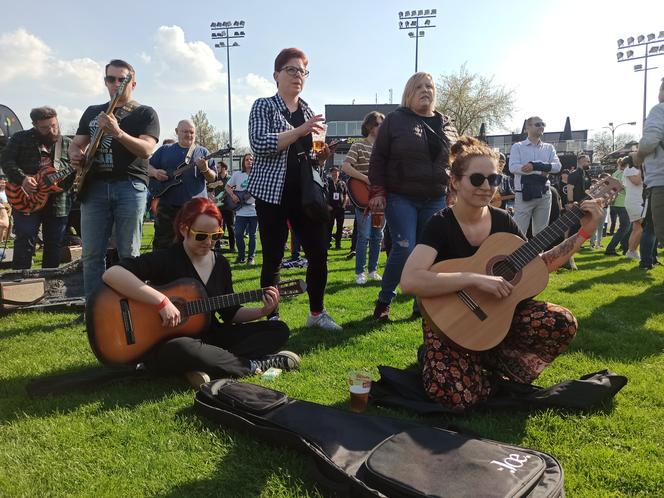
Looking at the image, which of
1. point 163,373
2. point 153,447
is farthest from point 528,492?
point 163,373

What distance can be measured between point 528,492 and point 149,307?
237cm

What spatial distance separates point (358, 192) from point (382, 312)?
257cm

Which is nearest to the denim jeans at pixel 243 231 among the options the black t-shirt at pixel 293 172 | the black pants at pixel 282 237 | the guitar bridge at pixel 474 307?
the black pants at pixel 282 237

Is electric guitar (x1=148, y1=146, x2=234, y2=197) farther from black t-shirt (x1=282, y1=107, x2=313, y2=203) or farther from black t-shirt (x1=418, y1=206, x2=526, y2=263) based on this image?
black t-shirt (x1=418, y1=206, x2=526, y2=263)

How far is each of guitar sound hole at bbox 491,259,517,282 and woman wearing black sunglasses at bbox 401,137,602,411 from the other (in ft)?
0.37

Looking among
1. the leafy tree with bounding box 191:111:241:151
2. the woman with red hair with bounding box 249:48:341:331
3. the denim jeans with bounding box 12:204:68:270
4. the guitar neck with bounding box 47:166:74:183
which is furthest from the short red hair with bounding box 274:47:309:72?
the leafy tree with bounding box 191:111:241:151

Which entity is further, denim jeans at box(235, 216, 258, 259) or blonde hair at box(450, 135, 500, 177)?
denim jeans at box(235, 216, 258, 259)

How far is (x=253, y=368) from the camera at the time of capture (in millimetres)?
3273

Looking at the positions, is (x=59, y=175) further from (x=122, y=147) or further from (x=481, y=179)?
(x=481, y=179)

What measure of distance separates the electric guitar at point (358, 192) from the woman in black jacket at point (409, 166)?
2.20m

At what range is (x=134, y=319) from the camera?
9.98 ft

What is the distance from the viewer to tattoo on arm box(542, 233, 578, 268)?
2932 mm

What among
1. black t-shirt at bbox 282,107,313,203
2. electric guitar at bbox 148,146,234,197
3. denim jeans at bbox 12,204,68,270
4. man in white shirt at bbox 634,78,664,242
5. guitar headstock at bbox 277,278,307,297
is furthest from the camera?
electric guitar at bbox 148,146,234,197

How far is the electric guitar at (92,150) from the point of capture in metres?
3.88
